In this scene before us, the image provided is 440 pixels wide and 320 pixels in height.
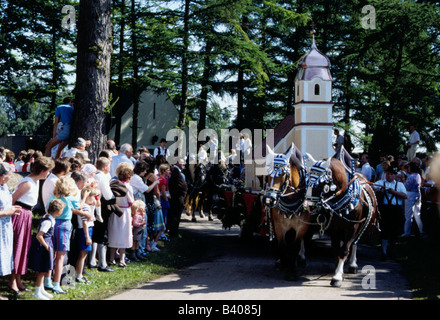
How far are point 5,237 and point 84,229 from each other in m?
1.45

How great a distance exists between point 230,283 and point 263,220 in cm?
216

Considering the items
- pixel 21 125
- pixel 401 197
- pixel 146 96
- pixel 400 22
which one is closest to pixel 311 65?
pixel 400 22

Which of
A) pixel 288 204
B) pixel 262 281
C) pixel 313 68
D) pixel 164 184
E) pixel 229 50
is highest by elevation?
pixel 229 50

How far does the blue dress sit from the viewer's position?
263 inches

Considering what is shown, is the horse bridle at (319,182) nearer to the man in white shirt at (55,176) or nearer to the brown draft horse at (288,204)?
the brown draft horse at (288,204)

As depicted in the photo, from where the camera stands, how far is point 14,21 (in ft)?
87.9

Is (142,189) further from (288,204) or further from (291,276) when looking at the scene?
(291,276)

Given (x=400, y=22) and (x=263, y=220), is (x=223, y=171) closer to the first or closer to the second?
(x=263, y=220)

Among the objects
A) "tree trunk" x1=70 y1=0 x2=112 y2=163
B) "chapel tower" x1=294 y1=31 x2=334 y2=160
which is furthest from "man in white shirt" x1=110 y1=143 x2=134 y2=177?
"chapel tower" x1=294 y1=31 x2=334 y2=160

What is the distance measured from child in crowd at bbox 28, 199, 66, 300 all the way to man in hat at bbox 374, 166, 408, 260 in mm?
7115

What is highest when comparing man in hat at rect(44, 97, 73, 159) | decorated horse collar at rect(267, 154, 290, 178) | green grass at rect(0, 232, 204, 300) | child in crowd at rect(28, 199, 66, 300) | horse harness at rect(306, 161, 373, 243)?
man in hat at rect(44, 97, 73, 159)

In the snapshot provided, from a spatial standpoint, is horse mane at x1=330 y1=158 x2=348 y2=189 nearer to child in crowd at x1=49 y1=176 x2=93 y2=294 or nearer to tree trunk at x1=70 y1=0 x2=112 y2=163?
child in crowd at x1=49 y1=176 x2=93 y2=294

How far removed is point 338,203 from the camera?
917 cm

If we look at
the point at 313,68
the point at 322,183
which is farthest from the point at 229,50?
the point at 322,183
